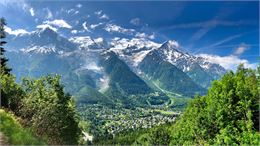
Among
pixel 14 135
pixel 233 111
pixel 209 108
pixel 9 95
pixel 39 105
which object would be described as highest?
pixel 9 95

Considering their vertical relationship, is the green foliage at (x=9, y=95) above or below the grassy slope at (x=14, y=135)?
above

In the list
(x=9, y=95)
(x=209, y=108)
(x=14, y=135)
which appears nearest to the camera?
(x=14, y=135)

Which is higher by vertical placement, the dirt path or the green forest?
the green forest

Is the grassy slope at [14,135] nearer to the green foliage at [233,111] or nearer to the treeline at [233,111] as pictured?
the treeline at [233,111]

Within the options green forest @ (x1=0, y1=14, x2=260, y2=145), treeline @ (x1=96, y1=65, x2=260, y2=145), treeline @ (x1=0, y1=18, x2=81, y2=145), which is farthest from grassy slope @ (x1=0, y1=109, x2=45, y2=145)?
treeline @ (x1=96, y1=65, x2=260, y2=145)

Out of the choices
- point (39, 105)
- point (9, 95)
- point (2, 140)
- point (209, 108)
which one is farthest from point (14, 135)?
point (209, 108)

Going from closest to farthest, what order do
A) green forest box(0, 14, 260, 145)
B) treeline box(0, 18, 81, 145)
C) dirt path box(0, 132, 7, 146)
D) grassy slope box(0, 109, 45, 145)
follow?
dirt path box(0, 132, 7, 146)
grassy slope box(0, 109, 45, 145)
treeline box(0, 18, 81, 145)
green forest box(0, 14, 260, 145)

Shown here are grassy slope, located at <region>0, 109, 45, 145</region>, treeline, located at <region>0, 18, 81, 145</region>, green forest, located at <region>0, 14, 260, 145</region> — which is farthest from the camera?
green forest, located at <region>0, 14, 260, 145</region>

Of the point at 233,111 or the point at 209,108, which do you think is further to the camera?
the point at 209,108

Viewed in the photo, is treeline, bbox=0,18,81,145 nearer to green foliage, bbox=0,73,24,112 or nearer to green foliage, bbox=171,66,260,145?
green foliage, bbox=0,73,24,112

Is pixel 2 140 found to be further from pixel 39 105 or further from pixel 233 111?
pixel 233 111

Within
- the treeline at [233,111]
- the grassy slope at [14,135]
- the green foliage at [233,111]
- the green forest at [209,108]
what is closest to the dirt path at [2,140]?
the grassy slope at [14,135]

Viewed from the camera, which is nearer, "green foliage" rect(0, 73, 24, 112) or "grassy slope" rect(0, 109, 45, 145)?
"grassy slope" rect(0, 109, 45, 145)

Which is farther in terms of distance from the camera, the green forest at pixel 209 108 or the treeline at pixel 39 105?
the green forest at pixel 209 108
